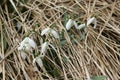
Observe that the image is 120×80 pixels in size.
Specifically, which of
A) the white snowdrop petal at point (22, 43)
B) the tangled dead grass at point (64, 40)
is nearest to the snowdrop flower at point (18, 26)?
the tangled dead grass at point (64, 40)

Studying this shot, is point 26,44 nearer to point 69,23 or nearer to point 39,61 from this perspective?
point 39,61

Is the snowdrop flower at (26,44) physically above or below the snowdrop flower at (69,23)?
below

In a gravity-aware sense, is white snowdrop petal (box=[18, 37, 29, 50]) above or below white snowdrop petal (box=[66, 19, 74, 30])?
below

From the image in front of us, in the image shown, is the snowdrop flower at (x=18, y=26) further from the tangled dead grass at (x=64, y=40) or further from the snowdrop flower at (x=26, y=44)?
the snowdrop flower at (x=26, y=44)

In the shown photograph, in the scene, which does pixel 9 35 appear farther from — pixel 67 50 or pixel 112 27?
pixel 112 27

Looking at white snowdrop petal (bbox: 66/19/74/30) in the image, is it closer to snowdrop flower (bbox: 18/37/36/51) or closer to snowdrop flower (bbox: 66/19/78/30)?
snowdrop flower (bbox: 66/19/78/30)

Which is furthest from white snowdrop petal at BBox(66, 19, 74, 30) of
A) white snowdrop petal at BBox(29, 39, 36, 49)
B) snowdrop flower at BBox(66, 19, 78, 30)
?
white snowdrop petal at BBox(29, 39, 36, 49)

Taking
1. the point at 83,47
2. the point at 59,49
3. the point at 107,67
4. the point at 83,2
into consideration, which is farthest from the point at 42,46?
the point at 83,2

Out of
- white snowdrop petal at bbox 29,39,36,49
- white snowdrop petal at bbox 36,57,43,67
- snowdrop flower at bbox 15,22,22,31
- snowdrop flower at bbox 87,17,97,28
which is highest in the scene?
snowdrop flower at bbox 15,22,22,31
